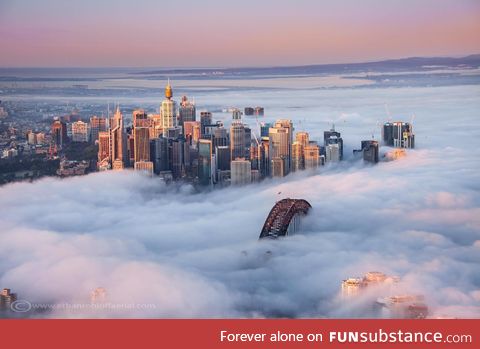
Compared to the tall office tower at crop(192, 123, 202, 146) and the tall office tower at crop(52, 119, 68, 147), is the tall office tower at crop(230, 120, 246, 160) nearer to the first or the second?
the tall office tower at crop(192, 123, 202, 146)

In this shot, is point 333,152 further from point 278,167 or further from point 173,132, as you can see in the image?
point 173,132

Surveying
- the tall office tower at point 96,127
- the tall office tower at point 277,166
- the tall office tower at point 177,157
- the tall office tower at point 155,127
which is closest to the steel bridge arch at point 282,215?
the tall office tower at point 277,166

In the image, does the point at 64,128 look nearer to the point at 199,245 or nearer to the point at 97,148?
the point at 97,148

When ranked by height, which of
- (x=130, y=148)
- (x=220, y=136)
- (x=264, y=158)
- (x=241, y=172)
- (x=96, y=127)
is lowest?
(x=241, y=172)

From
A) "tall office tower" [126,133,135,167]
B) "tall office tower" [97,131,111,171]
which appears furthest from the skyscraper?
"tall office tower" [97,131,111,171]

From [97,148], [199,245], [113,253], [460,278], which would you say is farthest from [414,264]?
[97,148]

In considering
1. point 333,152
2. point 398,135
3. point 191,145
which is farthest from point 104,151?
point 398,135
